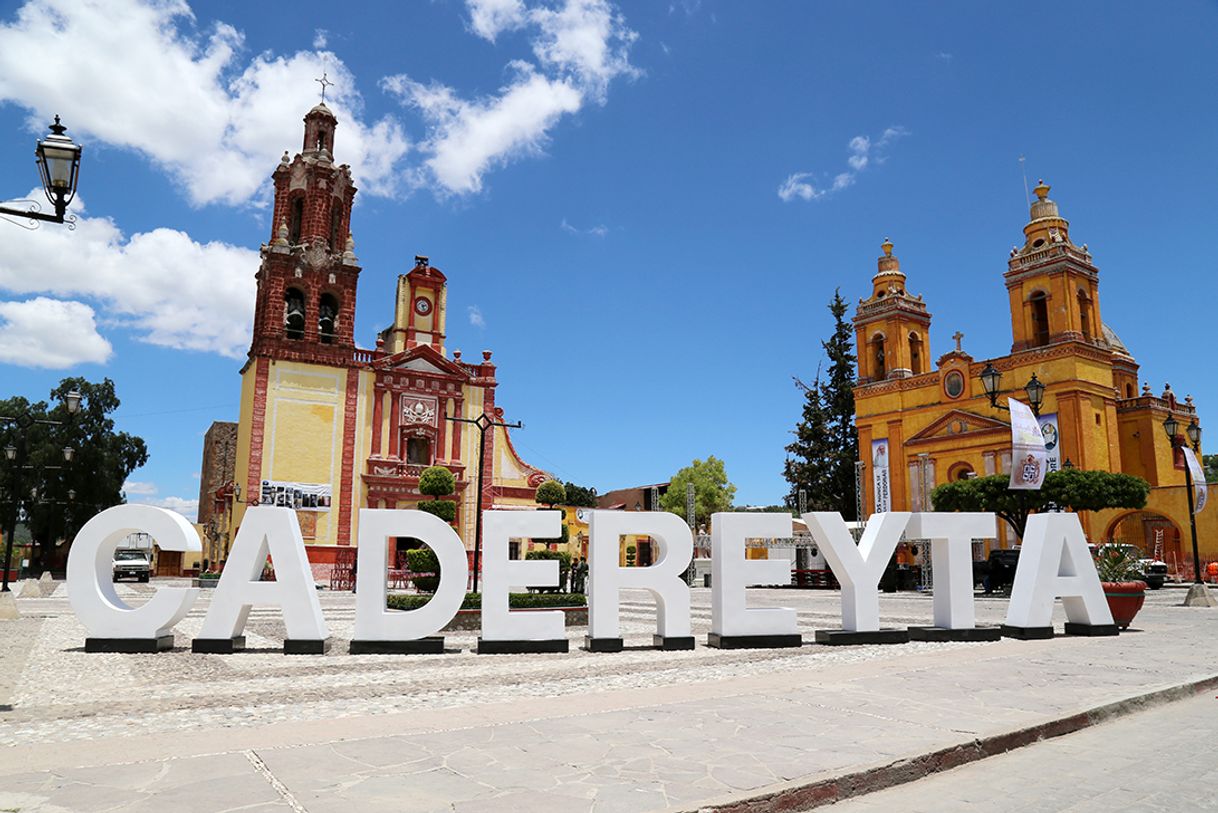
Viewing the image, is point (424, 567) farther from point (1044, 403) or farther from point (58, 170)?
point (1044, 403)

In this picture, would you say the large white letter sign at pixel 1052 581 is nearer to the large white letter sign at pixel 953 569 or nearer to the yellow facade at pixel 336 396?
the large white letter sign at pixel 953 569

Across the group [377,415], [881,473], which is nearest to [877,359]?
[881,473]

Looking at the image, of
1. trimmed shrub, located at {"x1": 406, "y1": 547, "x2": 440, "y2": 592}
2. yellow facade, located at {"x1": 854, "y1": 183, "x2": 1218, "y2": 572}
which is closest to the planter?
trimmed shrub, located at {"x1": 406, "y1": 547, "x2": 440, "y2": 592}

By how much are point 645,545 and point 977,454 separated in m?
19.4

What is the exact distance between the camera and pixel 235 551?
9891mm

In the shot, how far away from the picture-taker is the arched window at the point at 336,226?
133 ft

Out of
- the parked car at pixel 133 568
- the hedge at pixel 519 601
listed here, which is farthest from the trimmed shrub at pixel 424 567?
the parked car at pixel 133 568

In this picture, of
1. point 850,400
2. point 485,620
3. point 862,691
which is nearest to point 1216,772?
point 862,691

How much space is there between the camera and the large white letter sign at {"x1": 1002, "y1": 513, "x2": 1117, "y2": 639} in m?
11.8

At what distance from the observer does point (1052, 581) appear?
39.0 feet

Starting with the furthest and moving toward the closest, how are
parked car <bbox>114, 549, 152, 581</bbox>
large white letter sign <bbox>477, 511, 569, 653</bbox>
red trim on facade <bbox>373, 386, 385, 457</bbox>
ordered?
red trim on facade <bbox>373, 386, 385, 457</bbox>
parked car <bbox>114, 549, 152, 581</bbox>
large white letter sign <bbox>477, 511, 569, 653</bbox>

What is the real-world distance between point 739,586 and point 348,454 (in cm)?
2955

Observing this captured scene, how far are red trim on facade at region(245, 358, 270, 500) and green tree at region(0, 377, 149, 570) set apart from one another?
15175 millimetres

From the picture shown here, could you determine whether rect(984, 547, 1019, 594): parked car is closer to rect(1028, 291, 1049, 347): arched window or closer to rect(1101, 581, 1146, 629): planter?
rect(1101, 581, 1146, 629): planter
